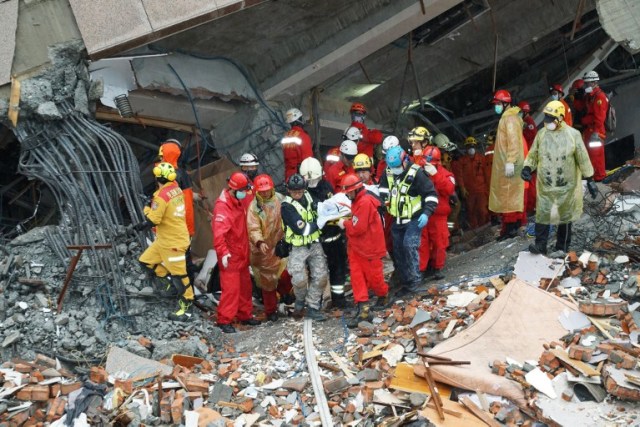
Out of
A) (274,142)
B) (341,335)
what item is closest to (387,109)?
(274,142)

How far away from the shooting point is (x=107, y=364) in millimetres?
7086

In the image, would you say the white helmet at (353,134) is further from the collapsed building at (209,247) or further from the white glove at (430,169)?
the white glove at (430,169)

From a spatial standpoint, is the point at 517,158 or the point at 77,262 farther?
the point at 517,158

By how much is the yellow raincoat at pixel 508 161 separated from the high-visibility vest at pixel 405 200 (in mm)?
1715

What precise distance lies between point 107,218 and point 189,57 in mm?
2979

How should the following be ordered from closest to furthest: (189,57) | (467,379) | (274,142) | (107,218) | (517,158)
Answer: (467,379) < (107,218) < (517,158) < (189,57) < (274,142)

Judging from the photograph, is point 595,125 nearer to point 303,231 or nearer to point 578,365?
point 303,231

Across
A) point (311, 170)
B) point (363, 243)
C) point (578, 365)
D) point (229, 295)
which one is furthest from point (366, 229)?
point (578, 365)

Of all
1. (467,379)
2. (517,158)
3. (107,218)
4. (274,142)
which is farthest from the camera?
(274,142)

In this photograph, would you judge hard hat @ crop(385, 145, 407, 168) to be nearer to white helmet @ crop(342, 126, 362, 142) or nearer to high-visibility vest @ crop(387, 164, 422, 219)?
high-visibility vest @ crop(387, 164, 422, 219)

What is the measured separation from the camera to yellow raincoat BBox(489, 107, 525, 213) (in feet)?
30.8

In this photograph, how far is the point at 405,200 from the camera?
8.38m

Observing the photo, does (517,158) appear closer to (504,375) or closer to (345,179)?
(345,179)

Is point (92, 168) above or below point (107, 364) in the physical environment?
above
